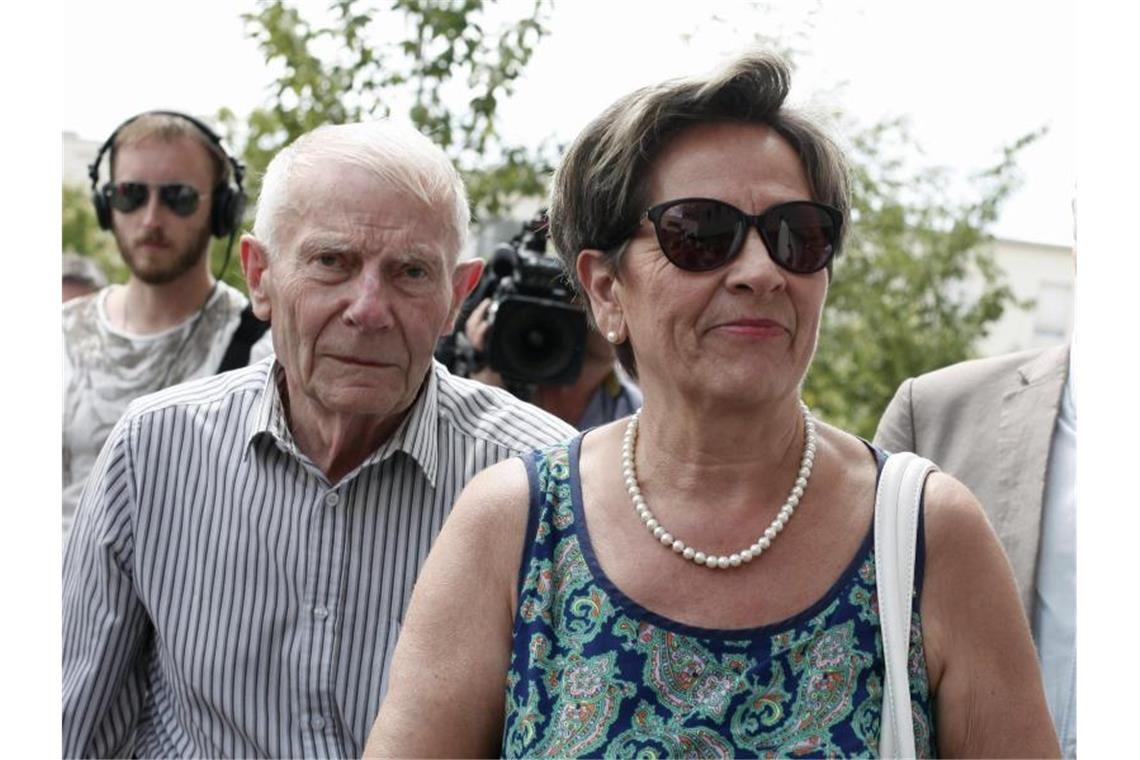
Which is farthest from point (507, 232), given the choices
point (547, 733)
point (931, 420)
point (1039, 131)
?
point (1039, 131)

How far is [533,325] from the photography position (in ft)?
15.7

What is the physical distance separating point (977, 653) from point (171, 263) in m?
3.49

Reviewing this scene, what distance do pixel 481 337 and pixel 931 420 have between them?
57.8 inches

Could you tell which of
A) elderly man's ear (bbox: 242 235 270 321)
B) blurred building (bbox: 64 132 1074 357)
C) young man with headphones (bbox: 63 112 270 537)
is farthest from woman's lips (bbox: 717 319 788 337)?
blurred building (bbox: 64 132 1074 357)

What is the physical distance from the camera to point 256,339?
4789 millimetres

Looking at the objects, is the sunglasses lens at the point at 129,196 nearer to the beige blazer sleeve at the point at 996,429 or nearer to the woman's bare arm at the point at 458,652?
the beige blazer sleeve at the point at 996,429

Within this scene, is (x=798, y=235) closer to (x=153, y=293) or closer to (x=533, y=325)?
(x=533, y=325)

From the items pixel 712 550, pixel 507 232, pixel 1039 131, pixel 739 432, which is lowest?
pixel 712 550

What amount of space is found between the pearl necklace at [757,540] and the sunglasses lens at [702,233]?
31cm

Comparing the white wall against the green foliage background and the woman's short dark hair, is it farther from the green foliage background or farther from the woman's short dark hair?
the woman's short dark hair

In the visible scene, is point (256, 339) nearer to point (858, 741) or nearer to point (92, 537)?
point (92, 537)

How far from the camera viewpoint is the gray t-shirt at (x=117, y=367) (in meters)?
4.89

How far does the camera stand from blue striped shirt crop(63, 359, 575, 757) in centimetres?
311

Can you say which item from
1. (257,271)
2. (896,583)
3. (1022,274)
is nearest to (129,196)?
(257,271)
